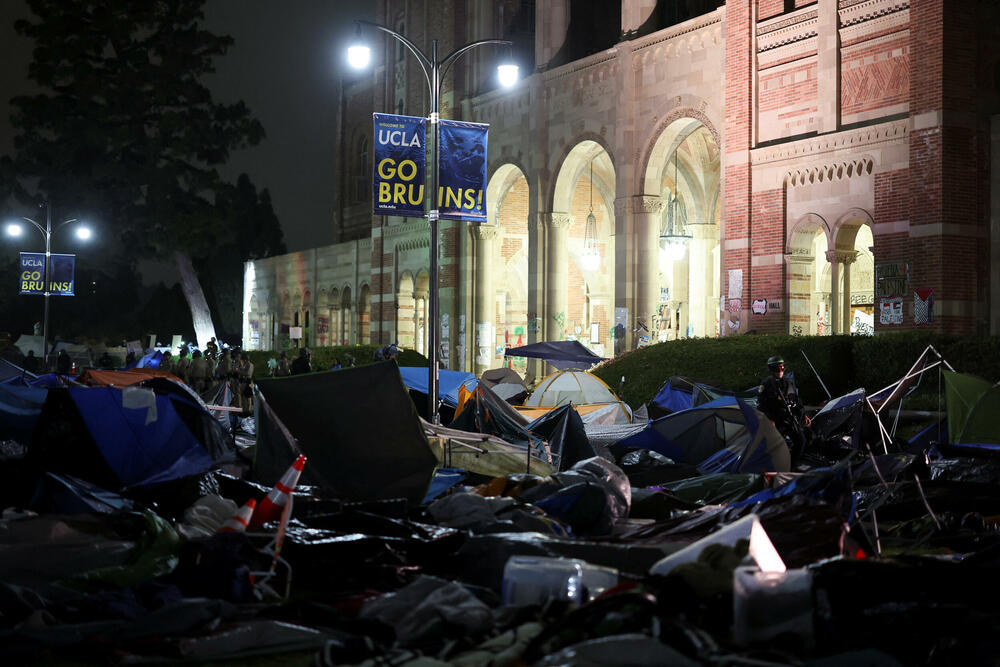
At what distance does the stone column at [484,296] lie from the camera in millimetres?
37844

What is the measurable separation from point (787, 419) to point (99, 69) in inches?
1630

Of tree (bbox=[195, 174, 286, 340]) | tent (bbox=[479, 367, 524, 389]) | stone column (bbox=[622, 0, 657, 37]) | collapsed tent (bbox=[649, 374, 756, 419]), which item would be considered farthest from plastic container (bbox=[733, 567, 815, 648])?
tree (bbox=[195, 174, 286, 340])

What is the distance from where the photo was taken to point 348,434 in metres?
10.2

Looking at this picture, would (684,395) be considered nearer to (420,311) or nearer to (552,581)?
(552,581)

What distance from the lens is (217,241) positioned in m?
46.7

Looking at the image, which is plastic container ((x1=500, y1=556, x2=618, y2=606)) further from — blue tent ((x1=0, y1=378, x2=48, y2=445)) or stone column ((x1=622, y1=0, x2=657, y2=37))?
stone column ((x1=622, y1=0, x2=657, y2=37))

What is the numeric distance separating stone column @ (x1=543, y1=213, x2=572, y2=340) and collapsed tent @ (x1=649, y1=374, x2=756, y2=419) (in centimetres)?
1488

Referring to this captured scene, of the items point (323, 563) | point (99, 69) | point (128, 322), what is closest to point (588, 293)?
point (99, 69)

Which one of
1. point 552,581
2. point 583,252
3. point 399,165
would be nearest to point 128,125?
point 583,252

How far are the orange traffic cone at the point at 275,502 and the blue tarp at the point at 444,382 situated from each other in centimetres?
1109

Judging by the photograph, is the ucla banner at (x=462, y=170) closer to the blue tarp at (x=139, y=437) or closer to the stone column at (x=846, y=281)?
the blue tarp at (x=139, y=437)

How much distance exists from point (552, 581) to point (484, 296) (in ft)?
105

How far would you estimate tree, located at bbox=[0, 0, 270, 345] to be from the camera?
4562 cm

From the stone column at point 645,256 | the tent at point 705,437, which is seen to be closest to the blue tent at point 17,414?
the tent at point 705,437
